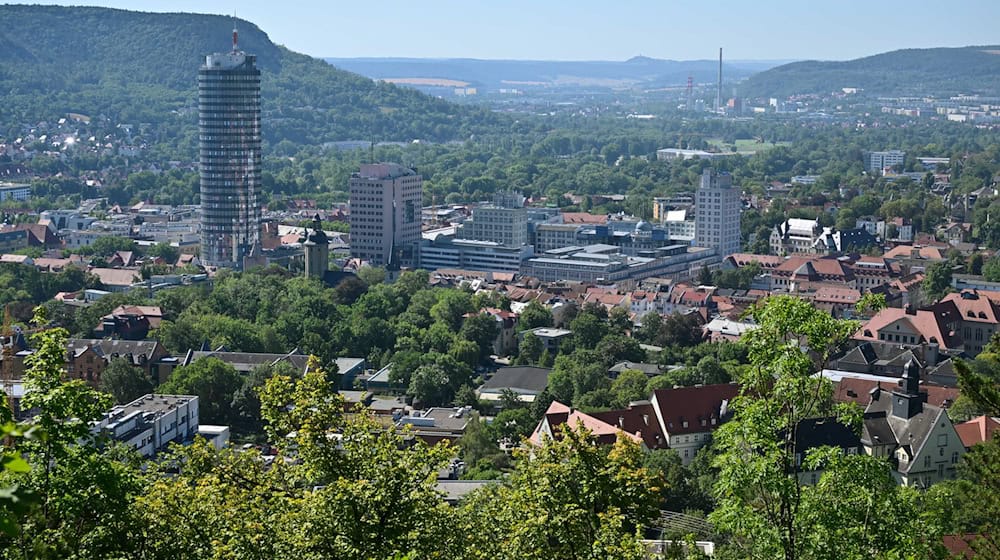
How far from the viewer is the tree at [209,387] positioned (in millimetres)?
36625

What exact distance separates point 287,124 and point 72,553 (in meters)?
145

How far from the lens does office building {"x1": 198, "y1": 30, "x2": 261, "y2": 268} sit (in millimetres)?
73875

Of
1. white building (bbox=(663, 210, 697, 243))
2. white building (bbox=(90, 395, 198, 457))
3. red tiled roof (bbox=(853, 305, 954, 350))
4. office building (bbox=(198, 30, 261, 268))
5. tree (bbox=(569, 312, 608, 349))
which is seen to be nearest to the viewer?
white building (bbox=(90, 395, 198, 457))

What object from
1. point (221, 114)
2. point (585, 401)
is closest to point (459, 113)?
point (221, 114)

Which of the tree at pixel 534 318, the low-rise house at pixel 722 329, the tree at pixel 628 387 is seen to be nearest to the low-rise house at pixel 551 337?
the tree at pixel 534 318

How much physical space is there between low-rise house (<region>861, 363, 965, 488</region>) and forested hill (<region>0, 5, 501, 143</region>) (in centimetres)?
11939

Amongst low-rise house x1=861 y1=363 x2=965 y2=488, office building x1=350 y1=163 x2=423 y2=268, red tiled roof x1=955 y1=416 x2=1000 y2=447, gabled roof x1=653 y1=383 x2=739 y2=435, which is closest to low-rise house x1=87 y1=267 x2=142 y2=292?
office building x1=350 y1=163 x2=423 y2=268

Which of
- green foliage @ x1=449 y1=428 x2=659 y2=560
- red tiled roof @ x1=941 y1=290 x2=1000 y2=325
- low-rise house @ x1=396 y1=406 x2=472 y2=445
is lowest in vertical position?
low-rise house @ x1=396 y1=406 x2=472 y2=445

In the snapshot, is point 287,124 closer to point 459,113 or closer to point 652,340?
point 459,113

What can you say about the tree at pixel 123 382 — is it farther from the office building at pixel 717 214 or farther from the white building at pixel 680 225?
the white building at pixel 680 225

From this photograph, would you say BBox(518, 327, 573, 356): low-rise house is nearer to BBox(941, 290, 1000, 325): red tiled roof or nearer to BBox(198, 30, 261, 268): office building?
BBox(941, 290, 1000, 325): red tiled roof

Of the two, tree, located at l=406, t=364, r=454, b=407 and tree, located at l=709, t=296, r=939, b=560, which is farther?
tree, located at l=406, t=364, r=454, b=407

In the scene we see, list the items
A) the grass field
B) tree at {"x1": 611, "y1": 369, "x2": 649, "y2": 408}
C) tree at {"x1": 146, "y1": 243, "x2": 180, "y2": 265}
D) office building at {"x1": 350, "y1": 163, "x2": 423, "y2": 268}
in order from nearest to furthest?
tree at {"x1": 611, "y1": 369, "x2": 649, "y2": 408} < tree at {"x1": 146, "y1": 243, "x2": 180, "y2": 265} < office building at {"x1": 350, "y1": 163, "x2": 423, "y2": 268} < the grass field

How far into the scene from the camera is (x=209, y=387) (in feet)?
121
